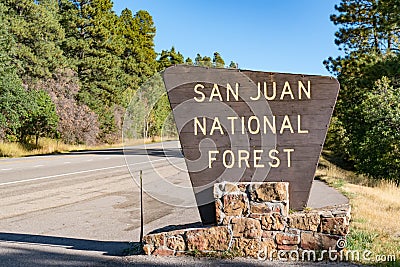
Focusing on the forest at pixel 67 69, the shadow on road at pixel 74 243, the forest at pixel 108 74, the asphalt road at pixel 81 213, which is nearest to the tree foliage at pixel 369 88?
A: the forest at pixel 108 74

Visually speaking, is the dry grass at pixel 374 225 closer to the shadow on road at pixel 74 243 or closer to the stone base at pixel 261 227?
the stone base at pixel 261 227

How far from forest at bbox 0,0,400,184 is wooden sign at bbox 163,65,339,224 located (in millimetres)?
450

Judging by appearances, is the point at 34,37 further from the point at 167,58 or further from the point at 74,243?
the point at 74,243

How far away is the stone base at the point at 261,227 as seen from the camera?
18.5ft

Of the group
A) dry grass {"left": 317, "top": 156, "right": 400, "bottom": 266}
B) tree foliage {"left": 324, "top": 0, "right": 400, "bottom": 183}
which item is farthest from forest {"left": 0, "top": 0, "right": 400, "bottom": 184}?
dry grass {"left": 317, "top": 156, "right": 400, "bottom": 266}

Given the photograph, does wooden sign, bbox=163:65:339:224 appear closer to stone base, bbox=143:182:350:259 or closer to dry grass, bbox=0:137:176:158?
stone base, bbox=143:182:350:259

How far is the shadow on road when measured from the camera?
256 inches

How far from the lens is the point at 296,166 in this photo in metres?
6.07

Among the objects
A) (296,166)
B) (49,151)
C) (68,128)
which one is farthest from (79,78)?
(296,166)

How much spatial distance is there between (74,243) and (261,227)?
9.94ft

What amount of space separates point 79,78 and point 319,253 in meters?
44.8

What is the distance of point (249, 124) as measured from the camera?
6.16 m

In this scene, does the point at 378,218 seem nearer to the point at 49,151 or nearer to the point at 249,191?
the point at 249,191

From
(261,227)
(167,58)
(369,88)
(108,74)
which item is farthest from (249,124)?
(167,58)
